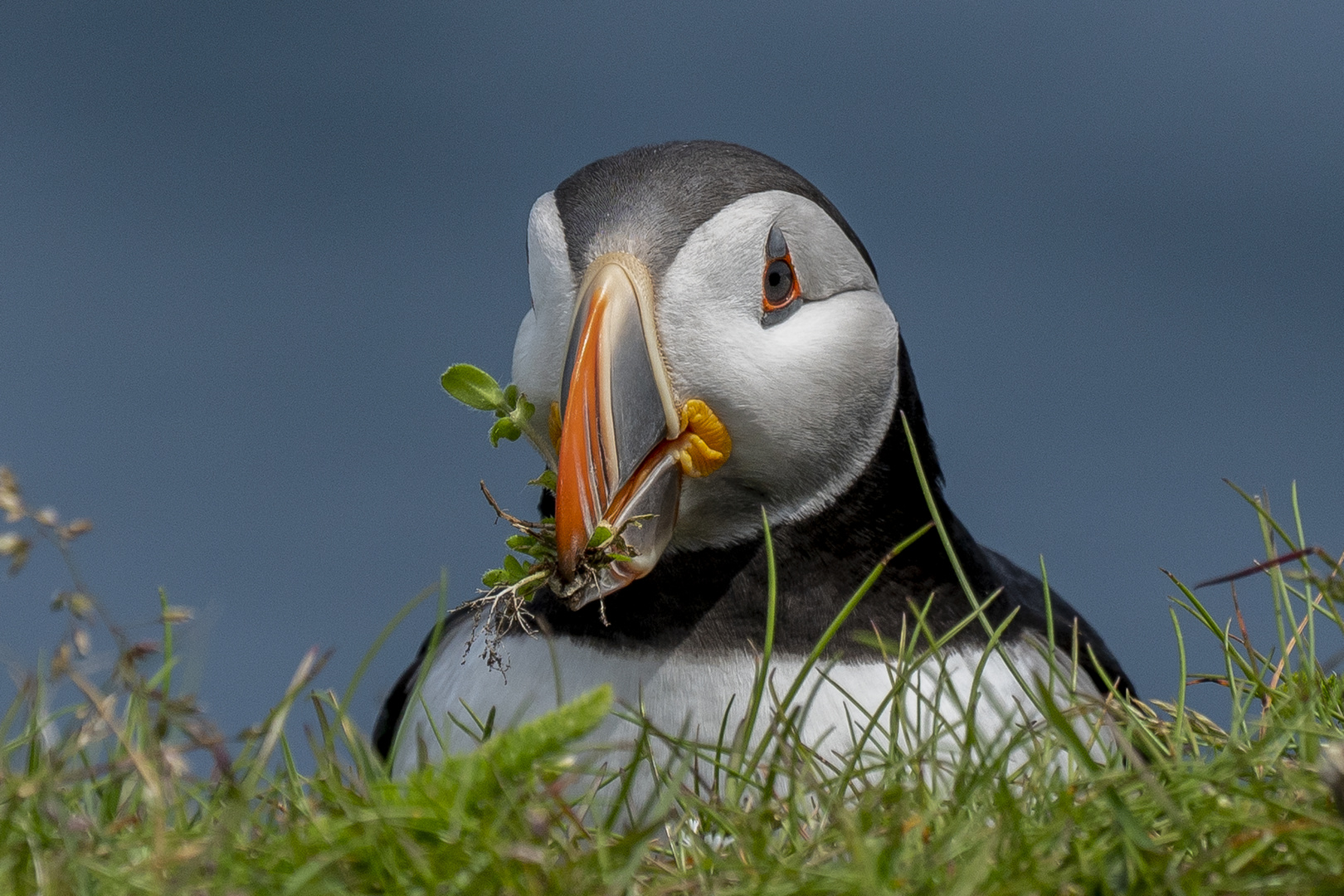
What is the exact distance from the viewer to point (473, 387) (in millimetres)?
3281

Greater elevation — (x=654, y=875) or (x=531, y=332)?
(x=531, y=332)

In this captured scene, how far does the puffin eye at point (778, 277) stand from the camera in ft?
10.8

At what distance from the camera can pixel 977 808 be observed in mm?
2152

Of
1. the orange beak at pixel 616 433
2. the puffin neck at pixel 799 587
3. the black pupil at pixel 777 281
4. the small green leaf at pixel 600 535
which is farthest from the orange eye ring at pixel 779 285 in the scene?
the small green leaf at pixel 600 535

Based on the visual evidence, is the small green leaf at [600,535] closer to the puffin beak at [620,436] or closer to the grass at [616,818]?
the puffin beak at [620,436]

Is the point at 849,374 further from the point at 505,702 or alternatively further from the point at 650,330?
the point at 505,702

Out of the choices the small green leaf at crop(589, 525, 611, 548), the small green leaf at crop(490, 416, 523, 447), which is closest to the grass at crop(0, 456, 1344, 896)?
the small green leaf at crop(589, 525, 611, 548)

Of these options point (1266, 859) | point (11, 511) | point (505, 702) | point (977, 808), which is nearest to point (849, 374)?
point (505, 702)

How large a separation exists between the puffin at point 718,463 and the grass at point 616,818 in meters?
0.75

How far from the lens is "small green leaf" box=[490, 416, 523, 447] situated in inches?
129

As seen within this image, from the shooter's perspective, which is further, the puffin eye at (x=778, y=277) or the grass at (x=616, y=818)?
the puffin eye at (x=778, y=277)

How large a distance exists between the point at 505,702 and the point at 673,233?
1239 mm

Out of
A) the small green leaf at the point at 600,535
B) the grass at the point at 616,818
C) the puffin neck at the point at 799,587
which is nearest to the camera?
the grass at the point at 616,818

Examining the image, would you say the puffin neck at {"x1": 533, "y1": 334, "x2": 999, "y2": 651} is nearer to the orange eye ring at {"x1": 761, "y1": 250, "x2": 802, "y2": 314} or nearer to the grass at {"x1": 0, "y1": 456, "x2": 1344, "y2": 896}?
the orange eye ring at {"x1": 761, "y1": 250, "x2": 802, "y2": 314}
